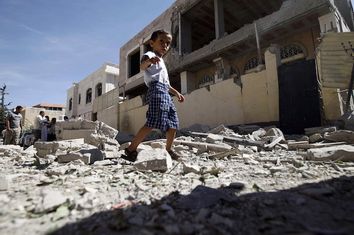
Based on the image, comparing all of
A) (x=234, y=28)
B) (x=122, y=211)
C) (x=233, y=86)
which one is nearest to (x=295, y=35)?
(x=233, y=86)

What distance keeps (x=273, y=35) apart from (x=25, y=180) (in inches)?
333

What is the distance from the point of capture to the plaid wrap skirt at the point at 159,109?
252cm

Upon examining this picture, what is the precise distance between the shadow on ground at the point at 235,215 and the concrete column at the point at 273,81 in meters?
4.81

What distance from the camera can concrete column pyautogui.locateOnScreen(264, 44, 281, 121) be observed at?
5.93 metres

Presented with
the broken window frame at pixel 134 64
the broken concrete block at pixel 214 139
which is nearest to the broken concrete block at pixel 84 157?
the broken concrete block at pixel 214 139

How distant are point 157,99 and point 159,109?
4.7 inches

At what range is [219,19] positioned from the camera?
9164 millimetres

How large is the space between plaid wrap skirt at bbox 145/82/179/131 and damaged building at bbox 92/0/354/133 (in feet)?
13.0

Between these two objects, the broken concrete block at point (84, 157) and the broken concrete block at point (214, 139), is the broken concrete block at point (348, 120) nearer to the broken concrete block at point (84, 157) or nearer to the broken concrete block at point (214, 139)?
the broken concrete block at point (214, 139)

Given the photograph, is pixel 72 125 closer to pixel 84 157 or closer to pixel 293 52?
pixel 84 157

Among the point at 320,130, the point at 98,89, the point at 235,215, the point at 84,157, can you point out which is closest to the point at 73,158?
the point at 84,157

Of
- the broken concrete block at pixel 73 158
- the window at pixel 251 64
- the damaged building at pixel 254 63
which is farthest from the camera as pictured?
the window at pixel 251 64

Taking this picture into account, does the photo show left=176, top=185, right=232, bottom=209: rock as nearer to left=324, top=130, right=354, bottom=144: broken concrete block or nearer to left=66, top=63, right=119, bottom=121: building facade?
left=324, top=130, right=354, bottom=144: broken concrete block

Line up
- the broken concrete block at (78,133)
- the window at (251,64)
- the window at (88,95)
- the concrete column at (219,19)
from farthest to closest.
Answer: the window at (88,95) < the window at (251,64) < the concrete column at (219,19) < the broken concrete block at (78,133)
